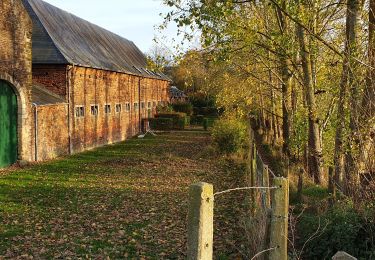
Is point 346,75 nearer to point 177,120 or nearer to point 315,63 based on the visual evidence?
point 315,63

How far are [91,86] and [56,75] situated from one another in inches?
147

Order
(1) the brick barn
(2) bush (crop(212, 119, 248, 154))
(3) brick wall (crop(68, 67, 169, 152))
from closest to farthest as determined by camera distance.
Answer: (1) the brick barn, (2) bush (crop(212, 119, 248, 154)), (3) brick wall (crop(68, 67, 169, 152))

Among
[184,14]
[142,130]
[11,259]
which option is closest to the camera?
[11,259]

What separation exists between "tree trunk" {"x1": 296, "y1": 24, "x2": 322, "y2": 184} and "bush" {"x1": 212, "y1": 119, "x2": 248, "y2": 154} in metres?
7.33

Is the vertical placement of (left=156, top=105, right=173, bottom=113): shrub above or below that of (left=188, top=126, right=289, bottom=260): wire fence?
above

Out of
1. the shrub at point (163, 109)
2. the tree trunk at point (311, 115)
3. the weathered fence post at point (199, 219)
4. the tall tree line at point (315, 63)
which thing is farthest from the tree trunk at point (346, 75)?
the shrub at point (163, 109)

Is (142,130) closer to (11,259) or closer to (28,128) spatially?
(28,128)

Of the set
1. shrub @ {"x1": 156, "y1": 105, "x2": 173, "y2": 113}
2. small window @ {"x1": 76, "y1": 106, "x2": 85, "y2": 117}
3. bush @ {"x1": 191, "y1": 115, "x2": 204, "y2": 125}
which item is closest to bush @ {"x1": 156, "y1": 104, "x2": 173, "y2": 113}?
shrub @ {"x1": 156, "y1": 105, "x2": 173, "y2": 113}

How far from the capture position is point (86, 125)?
25.0 meters

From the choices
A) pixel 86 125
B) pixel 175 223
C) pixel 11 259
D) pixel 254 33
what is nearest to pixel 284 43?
pixel 254 33

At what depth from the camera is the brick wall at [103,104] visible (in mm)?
23578

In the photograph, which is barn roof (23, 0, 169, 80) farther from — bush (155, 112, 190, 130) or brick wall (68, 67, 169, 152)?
Result: bush (155, 112, 190, 130)

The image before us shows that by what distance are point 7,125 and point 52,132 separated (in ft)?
10.1

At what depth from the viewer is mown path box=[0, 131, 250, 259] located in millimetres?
8227
